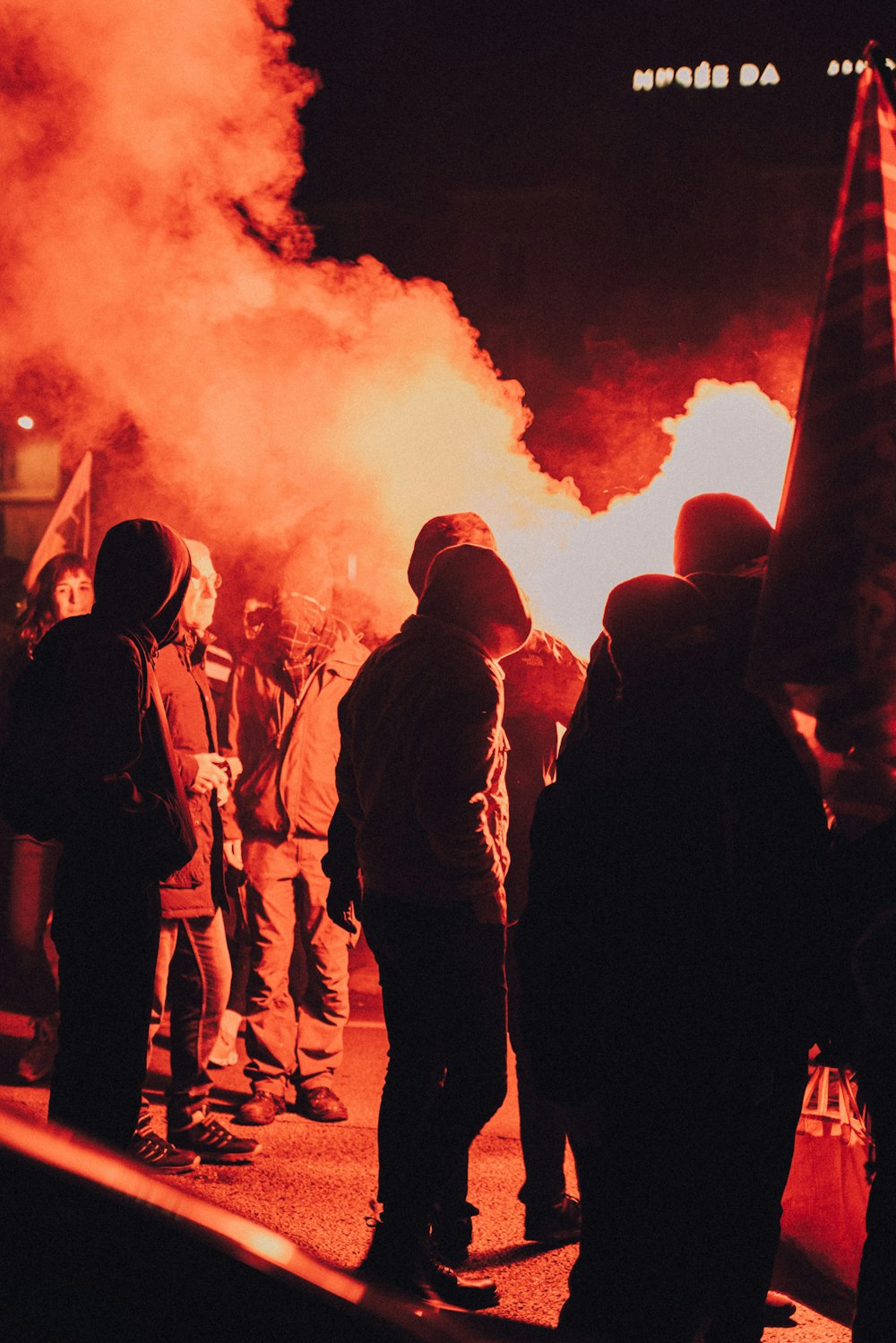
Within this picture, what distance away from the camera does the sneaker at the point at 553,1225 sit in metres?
4.02

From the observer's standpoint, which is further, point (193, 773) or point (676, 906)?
point (193, 773)

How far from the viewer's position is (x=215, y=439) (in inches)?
296

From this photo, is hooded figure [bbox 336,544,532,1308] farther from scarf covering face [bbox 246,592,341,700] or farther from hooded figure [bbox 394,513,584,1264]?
scarf covering face [bbox 246,592,341,700]

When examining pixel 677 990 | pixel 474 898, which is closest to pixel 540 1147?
pixel 474 898

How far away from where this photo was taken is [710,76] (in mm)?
30172

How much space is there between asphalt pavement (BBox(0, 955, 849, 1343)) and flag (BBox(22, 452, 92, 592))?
2.87 meters

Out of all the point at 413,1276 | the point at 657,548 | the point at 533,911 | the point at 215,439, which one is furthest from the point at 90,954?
the point at 215,439

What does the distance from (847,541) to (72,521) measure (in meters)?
5.96

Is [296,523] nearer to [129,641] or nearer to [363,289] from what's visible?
[363,289]

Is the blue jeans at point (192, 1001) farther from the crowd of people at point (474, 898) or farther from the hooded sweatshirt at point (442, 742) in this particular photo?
the hooded sweatshirt at point (442, 742)

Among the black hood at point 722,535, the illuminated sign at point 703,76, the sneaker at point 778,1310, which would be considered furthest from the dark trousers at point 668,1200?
the illuminated sign at point 703,76

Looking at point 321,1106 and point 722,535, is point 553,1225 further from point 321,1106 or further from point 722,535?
point 722,535

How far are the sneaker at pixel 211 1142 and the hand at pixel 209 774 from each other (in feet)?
4.03

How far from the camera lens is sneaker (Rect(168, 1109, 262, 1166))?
15.4 feet
